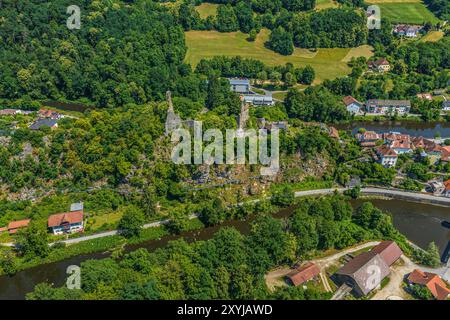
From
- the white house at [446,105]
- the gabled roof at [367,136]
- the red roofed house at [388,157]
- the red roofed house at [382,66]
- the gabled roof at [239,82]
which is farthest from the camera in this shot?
the red roofed house at [382,66]

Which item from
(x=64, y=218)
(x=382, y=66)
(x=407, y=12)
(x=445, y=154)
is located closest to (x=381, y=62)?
(x=382, y=66)

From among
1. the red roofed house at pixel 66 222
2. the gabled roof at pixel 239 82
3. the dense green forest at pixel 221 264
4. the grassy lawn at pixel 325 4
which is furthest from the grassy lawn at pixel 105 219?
the grassy lawn at pixel 325 4

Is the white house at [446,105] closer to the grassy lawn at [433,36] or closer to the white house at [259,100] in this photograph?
the grassy lawn at [433,36]

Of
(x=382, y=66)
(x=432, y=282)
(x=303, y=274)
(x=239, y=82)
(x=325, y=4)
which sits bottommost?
(x=432, y=282)

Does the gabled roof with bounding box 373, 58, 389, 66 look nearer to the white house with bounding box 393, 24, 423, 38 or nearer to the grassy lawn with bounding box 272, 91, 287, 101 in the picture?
the white house with bounding box 393, 24, 423, 38

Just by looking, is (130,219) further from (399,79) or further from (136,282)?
(399,79)

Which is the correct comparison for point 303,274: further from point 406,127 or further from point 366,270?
point 406,127
